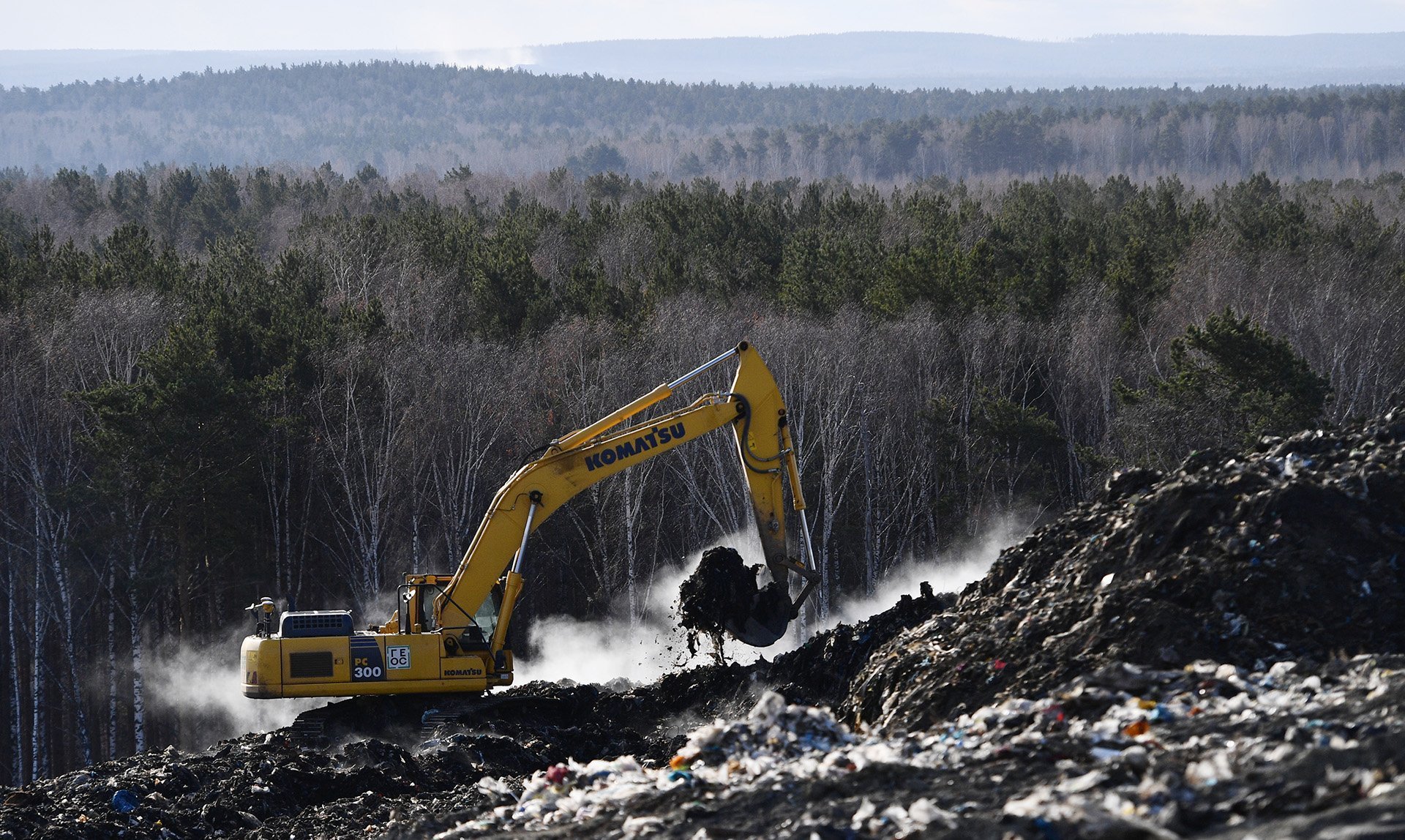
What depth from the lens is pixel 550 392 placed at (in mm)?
36844

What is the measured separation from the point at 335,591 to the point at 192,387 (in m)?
7.69

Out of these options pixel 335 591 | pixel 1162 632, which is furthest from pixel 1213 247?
pixel 1162 632

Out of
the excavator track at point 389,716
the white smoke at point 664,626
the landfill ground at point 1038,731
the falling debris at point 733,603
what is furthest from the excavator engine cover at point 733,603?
the white smoke at point 664,626

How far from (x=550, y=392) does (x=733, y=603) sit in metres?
19.9

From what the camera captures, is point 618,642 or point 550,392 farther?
point 550,392

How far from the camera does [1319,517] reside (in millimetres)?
12867

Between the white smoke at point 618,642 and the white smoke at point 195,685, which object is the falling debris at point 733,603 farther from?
the white smoke at point 195,685

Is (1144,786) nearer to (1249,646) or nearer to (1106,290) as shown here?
(1249,646)

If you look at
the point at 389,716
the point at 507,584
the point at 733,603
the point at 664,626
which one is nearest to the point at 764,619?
Answer: the point at 733,603

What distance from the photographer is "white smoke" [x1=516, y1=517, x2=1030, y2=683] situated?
26.6 meters

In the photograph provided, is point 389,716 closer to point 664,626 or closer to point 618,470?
point 618,470

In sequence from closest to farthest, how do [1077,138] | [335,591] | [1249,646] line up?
[1249,646]
[335,591]
[1077,138]

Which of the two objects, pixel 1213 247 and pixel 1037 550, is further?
pixel 1213 247

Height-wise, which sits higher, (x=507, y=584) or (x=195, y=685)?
(x=507, y=584)
